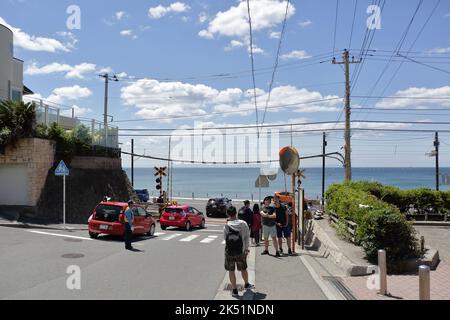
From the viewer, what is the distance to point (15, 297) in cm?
724

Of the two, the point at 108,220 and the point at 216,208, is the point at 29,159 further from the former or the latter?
the point at 216,208

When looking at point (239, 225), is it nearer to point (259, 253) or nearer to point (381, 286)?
point (381, 286)

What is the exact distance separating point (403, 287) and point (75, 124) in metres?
25.2

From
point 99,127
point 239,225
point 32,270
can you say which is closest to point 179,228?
point 99,127

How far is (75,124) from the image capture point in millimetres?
29266

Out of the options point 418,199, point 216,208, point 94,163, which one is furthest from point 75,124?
point 418,199

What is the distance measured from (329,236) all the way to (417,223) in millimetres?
11391

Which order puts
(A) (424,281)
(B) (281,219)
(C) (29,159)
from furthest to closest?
(C) (29,159), (B) (281,219), (A) (424,281)

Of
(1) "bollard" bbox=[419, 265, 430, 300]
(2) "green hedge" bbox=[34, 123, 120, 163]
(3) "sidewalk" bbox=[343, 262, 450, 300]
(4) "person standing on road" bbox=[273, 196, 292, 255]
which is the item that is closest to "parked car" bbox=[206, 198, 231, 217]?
(2) "green hedge" bbox=[34, 123, 120, 163]

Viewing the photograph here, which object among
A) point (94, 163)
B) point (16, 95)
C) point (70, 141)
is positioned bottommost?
point (94, 163)

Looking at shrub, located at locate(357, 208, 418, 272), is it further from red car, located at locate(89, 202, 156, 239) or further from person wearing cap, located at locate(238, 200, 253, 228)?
A: red car, located at locate(89, 202, 156, 239)

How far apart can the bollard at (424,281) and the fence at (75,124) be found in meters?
21.8

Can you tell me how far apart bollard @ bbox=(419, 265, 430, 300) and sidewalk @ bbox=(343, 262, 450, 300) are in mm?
1304
